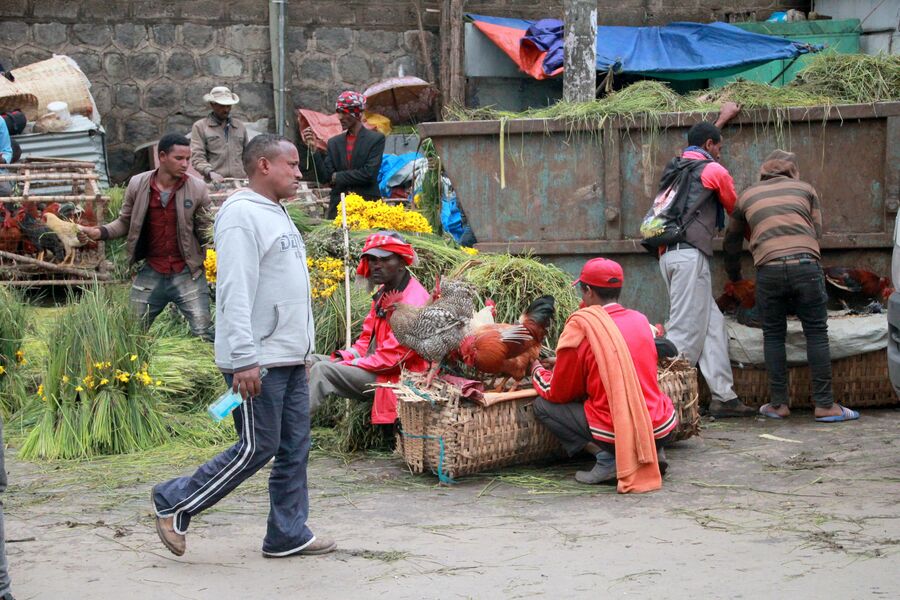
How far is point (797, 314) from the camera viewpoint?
8.14 metres

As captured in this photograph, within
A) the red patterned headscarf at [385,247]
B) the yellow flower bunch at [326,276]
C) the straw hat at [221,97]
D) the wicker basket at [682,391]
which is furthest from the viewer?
the straw hat at [221,97]

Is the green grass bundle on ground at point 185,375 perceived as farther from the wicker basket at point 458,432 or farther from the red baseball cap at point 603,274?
the red baseball cap at point 603,274

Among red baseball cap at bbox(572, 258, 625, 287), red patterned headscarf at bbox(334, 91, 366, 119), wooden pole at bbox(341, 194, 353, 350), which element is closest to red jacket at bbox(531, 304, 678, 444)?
red baseball cap at bbox(572, 258, 625, 287)

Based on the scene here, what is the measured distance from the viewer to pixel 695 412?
7.21 m

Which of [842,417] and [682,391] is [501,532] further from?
[842,417]

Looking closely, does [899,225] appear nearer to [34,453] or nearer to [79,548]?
[79,548]

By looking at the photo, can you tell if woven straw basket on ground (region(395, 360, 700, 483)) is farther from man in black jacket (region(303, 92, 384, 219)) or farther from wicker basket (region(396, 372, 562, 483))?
man in black jacket (region(303, 92, 384, 219))

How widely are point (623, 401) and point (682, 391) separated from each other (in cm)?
104

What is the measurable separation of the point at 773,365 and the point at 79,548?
4.99m

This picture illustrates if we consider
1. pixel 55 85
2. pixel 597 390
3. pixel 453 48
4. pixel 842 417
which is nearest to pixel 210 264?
pixel 597 390

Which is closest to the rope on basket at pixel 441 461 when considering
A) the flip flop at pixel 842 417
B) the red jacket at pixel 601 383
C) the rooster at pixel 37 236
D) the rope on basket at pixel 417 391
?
the rope on basket at pixel 417 391

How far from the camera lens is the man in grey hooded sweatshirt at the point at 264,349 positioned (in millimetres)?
A: 4805

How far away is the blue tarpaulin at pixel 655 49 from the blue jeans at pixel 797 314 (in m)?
5.57

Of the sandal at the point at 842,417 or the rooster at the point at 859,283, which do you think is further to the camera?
the rooster at the point at 859,283
